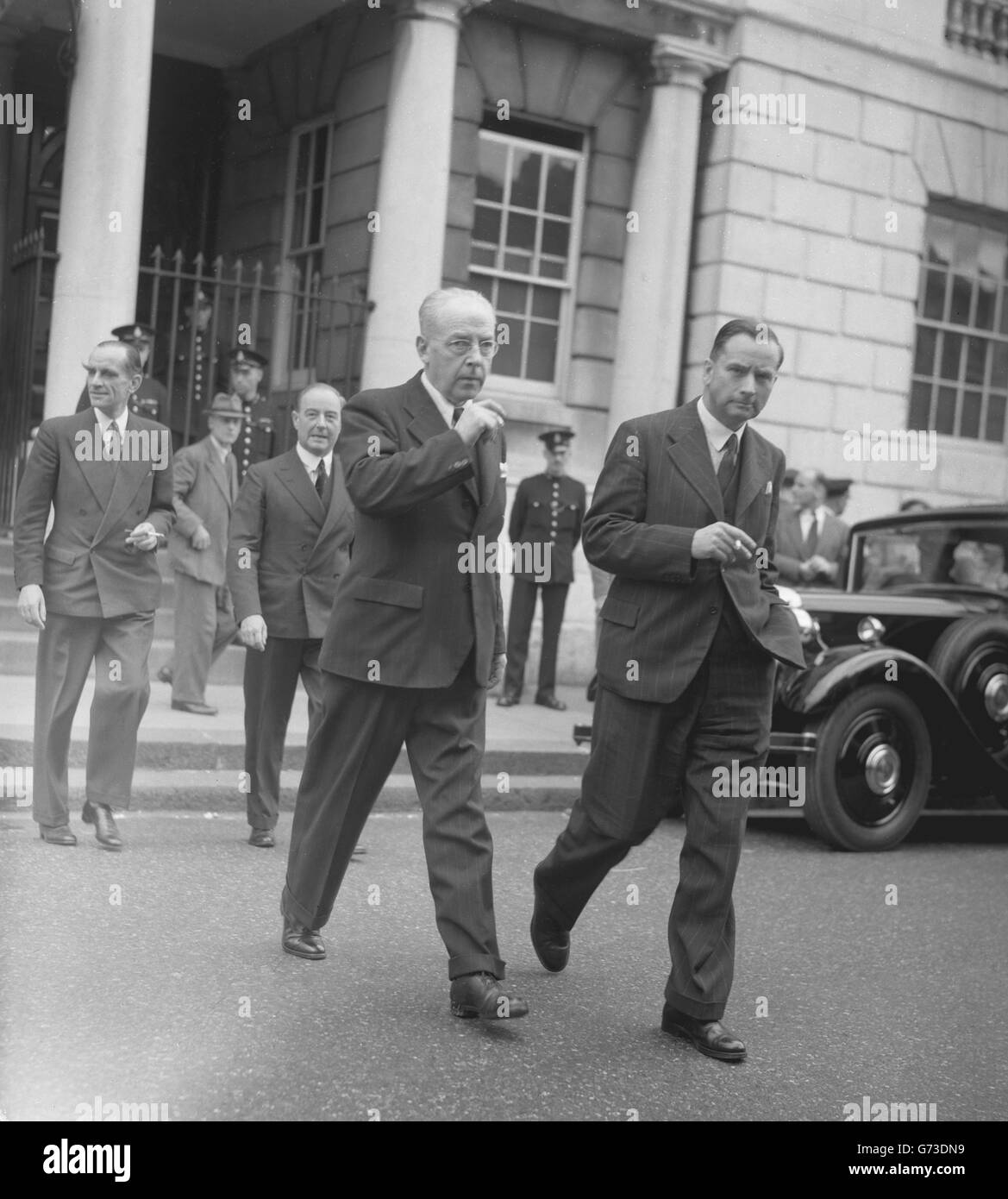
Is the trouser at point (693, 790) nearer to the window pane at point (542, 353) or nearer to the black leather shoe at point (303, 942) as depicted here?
the black leather shoe at point (303, 942)

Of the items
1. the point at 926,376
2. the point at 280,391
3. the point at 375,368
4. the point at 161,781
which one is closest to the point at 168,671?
the point at 161,781

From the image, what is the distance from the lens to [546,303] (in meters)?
14.1

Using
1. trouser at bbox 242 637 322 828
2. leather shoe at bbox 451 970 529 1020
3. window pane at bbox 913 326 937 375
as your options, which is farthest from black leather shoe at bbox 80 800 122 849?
window pane at bbox 913 326 937 375

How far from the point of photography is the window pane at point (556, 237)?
13977mm

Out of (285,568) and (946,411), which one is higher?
(946,411)

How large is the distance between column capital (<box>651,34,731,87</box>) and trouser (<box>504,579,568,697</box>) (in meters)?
4.97

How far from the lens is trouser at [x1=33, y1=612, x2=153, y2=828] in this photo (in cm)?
646

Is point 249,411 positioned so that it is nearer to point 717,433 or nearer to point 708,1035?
point 717,433

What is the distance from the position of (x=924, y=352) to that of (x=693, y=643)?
12213 millimetres

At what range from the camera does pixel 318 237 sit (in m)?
13.9

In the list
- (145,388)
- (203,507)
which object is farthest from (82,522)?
(145,388)

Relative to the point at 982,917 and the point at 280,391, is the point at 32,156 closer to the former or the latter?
the point at 280,391

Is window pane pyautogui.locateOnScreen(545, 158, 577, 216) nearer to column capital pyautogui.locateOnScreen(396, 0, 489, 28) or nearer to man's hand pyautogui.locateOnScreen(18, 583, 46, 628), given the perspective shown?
column capital pyautogui.locateOnScreen(396, 0, 489, 28)
